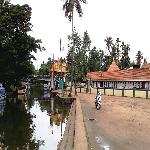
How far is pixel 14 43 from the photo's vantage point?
64.1 m

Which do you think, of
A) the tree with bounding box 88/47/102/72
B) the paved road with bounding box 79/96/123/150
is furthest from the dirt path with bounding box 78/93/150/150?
the tree with bounding box 88/47/102/72

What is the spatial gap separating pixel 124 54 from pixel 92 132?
120889 mm

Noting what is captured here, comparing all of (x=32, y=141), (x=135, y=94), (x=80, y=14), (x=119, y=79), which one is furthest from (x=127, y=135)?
(x=119, y=79)

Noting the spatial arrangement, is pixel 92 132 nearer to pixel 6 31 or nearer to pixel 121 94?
pixel 121 94

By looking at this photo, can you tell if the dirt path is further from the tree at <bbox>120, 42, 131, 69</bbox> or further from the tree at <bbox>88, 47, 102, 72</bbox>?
the tree at <bbox>120, 42, 131, 69</bbox>

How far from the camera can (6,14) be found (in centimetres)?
6359

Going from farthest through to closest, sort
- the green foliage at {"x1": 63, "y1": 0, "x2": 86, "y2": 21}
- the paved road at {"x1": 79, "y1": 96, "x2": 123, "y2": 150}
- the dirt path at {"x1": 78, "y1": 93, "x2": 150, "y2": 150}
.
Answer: the green foliage at {"x1": 63, "y1": 0, "x2": 86, "y2": 21} < the dirt path at {"x1": 78, "y1": 93, "x2": 150, "y2": 150} < the paved road at {"x1": 79, "y1": 96, "x2": 123, "y2": 150}

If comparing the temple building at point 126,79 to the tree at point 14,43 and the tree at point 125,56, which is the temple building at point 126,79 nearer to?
the tree at point 14,43

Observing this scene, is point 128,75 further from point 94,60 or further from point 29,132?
point 29,132

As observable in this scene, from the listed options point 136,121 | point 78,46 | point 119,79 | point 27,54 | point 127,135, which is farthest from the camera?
point 78,46

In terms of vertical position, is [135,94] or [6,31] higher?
[6,31]

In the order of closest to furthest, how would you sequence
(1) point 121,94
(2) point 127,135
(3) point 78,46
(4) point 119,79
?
(2) point 127,135, (1) point 121,94, (4) point 119,79, (3) point 78,46

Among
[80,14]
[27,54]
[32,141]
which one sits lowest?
[32,141]

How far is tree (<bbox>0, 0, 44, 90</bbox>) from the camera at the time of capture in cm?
6275
